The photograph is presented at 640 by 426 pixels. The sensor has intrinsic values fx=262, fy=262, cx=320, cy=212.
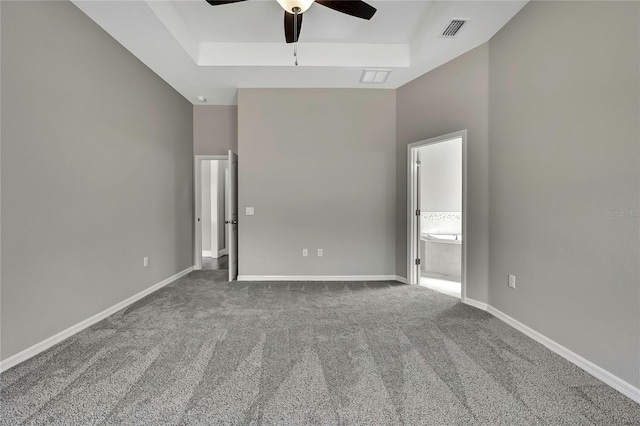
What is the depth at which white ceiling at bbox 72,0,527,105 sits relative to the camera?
8.02 feet

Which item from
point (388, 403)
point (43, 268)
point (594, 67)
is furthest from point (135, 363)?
point (594, 67)

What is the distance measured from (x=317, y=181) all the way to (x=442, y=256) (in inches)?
95.0

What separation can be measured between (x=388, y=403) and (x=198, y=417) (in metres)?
1.02

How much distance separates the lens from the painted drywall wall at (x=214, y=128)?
14.8 ft

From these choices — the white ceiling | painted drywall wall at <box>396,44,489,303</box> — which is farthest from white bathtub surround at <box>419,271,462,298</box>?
the white ceiling

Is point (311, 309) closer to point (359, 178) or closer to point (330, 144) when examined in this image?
point (359, 178)

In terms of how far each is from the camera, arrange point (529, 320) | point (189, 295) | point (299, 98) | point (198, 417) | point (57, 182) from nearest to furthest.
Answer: point (198, 417), point (57, 182), point (529, 320), point (189, 295), point (299, 98)

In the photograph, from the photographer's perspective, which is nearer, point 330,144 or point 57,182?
point 57,182

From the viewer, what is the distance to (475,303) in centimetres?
292

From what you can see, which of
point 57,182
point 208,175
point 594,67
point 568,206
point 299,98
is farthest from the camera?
point 208,175

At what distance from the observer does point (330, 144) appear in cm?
391

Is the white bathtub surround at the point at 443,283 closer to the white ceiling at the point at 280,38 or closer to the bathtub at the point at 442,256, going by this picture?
the bathtub at the point at 442,256

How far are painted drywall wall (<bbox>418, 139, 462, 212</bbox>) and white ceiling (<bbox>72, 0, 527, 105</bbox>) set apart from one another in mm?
2197

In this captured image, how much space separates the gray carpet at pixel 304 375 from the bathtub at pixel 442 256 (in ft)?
5.28
